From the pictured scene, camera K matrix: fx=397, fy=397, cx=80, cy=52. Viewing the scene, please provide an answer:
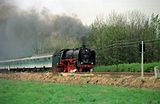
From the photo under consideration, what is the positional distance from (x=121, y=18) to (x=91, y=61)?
15183mm

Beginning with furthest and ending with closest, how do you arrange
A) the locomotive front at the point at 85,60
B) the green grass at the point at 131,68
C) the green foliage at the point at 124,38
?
the green foliage at the point at 124,38 < the locomotive front at the point at 85,60 < the green grass at the point at 131,68

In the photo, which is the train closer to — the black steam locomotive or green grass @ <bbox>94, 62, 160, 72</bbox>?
the black steam locomotive

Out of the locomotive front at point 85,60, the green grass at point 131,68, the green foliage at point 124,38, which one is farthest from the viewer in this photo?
the green foliage at point 124,38

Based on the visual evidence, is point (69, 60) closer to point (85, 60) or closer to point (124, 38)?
point (85, 60)

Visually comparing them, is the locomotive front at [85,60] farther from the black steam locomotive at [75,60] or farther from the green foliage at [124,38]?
the green foliage at [124,38]

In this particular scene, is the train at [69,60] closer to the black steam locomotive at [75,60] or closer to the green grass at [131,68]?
the black steam locomotive at [75,60]

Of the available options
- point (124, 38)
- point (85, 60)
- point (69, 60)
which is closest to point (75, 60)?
point (69, 60)

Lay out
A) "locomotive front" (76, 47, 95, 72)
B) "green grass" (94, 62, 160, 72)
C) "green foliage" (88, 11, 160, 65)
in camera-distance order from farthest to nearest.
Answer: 1. "green foliage" (88, 11, 160, 65)
2. "locomotive front" (76, 47, 95, 72)
3. "green grass" (94, 62, 160, 72)

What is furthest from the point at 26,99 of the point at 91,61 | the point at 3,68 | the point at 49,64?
the point at 3,68

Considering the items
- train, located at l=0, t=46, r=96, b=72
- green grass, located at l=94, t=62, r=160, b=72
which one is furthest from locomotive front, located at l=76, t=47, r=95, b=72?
green grass, located at l=94, t=62, r=160, b=72

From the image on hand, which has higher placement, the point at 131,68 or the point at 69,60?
the point at 69,60

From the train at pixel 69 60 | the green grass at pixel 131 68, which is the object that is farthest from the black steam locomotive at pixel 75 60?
the green grass at pixel 131 68

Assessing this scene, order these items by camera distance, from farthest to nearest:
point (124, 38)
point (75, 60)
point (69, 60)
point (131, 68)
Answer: point (124, 38) < point (131, 68) < point (69, 60) < point (75, 60)

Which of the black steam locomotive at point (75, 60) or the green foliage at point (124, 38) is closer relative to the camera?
the black steam locomotive at point (75, 60)
